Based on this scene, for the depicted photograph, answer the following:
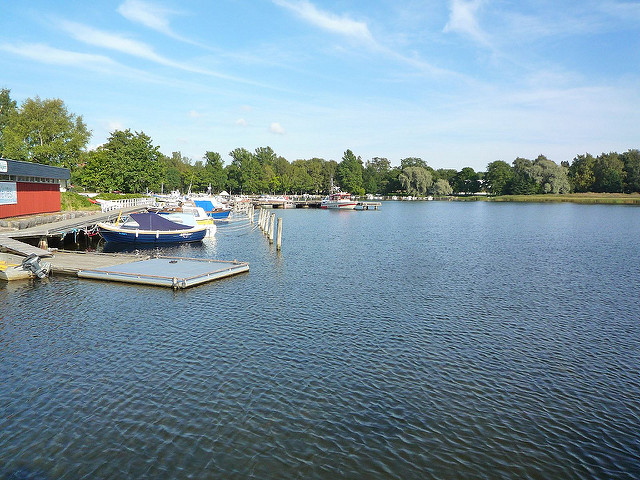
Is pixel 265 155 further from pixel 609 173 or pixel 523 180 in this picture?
pixel 609 173

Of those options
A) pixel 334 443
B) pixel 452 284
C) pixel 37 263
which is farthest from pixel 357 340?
pixel 37 263

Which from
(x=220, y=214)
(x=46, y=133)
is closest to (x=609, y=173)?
(x=220, y=214)

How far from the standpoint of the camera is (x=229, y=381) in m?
16.3

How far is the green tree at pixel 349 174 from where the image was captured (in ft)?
622

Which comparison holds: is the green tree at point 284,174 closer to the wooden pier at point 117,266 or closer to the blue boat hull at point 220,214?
the blue boat hull at point 220,214

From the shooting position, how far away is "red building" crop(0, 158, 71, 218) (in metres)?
42.4

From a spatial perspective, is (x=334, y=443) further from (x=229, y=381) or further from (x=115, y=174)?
(x=115, y=174)

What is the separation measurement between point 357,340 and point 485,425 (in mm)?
7793

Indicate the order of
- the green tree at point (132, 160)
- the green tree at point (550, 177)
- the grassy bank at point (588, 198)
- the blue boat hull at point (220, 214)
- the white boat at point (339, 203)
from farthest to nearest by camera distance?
the green tree at point (550, 177), the grassy bank at point (588, 198), the white boat at point (339, 203), the green tree at point (132, 160), the blue boat hull at point (220, 214)

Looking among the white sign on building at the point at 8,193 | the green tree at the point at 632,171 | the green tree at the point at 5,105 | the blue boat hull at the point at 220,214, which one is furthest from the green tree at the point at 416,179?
the white sign on building at the point at 8,193

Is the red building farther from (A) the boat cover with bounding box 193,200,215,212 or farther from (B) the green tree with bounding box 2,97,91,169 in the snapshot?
(B) the green tree with bounding box 2,97,91,169

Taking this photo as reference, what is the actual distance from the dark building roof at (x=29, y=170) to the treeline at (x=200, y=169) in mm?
34785

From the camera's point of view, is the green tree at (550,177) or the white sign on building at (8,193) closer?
the white sign on building at (8,193)

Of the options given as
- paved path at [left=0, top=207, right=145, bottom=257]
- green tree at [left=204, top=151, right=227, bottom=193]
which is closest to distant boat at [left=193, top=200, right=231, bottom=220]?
paved path at [left=0, top=207, right=145, bottom=257]
